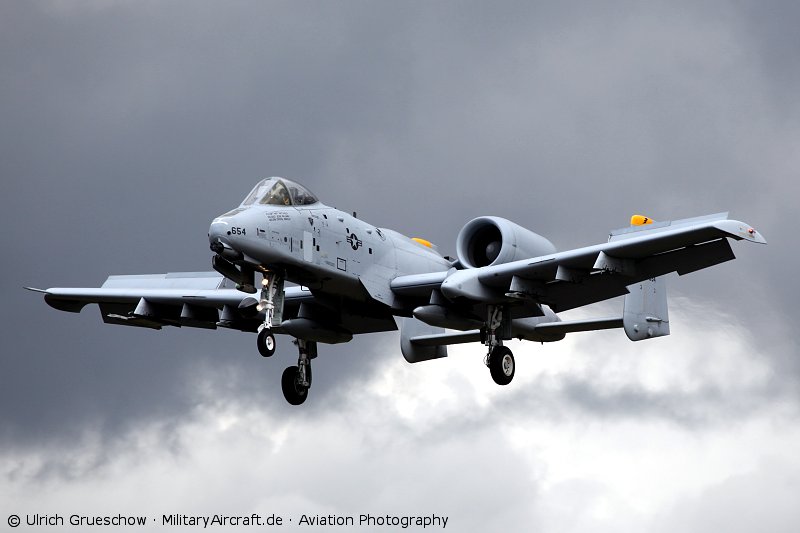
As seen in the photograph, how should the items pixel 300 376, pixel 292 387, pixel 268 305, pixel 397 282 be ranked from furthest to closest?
pixel 300 376
pixel 292 387
pixel 397 282
pixel 268 305

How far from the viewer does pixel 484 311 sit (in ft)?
119

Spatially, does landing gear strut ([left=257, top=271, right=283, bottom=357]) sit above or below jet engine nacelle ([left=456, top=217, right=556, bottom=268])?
below

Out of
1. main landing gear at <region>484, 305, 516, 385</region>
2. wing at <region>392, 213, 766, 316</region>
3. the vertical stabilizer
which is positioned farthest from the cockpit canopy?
the vertical stabilizer

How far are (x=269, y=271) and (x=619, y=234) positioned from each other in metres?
8.21

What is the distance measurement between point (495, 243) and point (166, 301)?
30.2ft

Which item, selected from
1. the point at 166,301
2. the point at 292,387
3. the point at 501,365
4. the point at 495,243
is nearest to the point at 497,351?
the point at 501,365

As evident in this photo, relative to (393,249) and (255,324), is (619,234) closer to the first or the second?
(393,249)

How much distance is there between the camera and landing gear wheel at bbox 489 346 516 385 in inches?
1391

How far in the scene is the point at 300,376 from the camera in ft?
125

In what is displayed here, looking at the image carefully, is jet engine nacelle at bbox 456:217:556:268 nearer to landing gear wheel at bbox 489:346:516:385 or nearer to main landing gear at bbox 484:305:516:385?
main landing gear at bbox 484:305:516:385

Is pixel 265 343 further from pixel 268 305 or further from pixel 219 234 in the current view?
pixel 219 234

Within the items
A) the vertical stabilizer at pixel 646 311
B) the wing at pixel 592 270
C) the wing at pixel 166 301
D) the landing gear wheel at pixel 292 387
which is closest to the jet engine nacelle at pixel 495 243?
the wing at pixel 592 270

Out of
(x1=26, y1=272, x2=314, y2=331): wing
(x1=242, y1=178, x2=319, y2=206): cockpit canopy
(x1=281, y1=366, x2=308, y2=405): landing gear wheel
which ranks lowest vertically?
Result: (x1=281, y1=366, x2=308, y2=405): landing gear wheel

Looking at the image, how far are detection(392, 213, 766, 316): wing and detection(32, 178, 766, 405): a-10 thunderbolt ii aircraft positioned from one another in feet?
0.11
